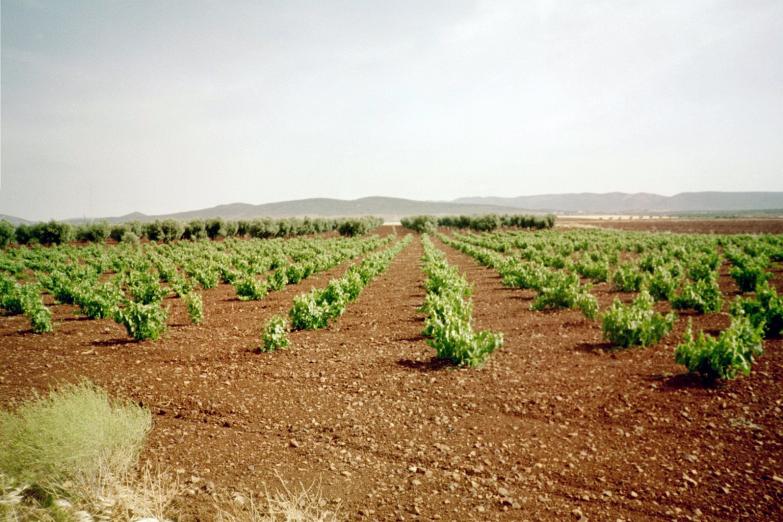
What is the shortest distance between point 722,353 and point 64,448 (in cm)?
1101

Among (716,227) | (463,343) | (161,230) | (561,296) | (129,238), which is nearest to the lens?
(463,343)

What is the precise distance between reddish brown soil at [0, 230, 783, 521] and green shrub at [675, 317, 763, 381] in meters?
0.34

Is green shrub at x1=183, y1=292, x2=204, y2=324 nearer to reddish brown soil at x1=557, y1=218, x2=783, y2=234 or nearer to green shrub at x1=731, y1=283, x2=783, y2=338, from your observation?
green shrub at x1=731, y1=283, x2=783, y2=338

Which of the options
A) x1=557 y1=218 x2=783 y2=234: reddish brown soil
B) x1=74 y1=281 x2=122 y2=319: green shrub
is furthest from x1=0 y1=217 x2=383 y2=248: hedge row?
x1=557 y1=218 x2=783 y2=234: reddish brown soil

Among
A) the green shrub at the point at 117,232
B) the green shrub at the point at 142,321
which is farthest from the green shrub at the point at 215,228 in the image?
the green shrub at the point at 142,321

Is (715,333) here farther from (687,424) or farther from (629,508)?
(629,508)

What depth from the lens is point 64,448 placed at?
5.14 m

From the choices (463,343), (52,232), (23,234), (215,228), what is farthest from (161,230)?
(463,343)

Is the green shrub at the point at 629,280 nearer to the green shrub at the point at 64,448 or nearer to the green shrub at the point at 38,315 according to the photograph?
the green shrub at the point at 64,448

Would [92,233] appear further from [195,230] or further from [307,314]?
[307,314]

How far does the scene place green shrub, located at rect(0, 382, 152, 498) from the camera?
5113 millimetres

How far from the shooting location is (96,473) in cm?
536

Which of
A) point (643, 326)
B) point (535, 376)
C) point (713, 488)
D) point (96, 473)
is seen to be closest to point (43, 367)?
point (96, 473)

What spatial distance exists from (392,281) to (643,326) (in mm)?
15173
